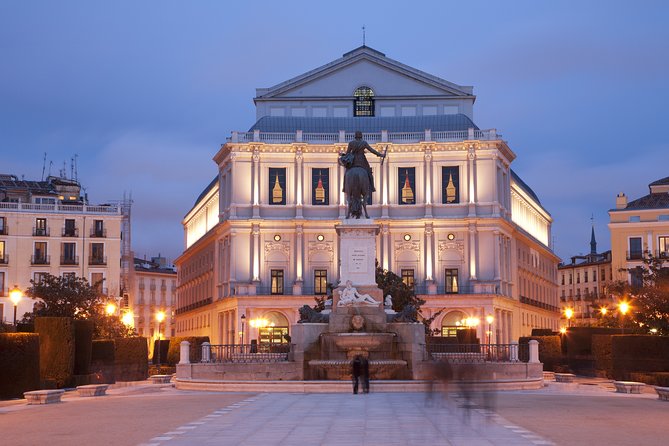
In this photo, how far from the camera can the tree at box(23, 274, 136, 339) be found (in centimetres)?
7488

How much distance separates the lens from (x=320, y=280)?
105438 millimetres

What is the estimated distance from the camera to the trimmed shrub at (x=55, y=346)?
4384 centimetres

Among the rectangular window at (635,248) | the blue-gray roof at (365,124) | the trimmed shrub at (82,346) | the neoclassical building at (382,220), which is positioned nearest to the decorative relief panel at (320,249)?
the neoclassical building at (382,220)

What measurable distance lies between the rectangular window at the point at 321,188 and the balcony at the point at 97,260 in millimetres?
19896

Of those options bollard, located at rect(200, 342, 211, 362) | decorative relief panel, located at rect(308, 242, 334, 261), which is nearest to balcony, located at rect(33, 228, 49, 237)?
decorative relief panel, located at rect(308, 242, 334, 261)

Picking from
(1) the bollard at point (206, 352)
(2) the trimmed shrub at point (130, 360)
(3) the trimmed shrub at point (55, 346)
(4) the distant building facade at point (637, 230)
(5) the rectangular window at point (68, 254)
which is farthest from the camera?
(4) the distant building facade at point (637, 230)

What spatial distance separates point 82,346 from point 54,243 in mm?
60157

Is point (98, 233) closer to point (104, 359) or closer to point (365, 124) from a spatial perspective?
point (365, 124)

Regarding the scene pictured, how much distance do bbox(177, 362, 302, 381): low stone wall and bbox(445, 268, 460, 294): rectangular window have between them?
6367cm


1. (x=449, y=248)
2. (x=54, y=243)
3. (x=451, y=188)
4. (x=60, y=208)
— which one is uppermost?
(x=451, y=188)

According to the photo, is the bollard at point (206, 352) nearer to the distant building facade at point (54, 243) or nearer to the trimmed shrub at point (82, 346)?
the trimmed shrub at point (82, 346)

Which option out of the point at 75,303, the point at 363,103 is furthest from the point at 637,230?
the point at 75,303

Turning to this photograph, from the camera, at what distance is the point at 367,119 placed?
112 metres

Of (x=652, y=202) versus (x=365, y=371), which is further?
(x=652, y=202)
